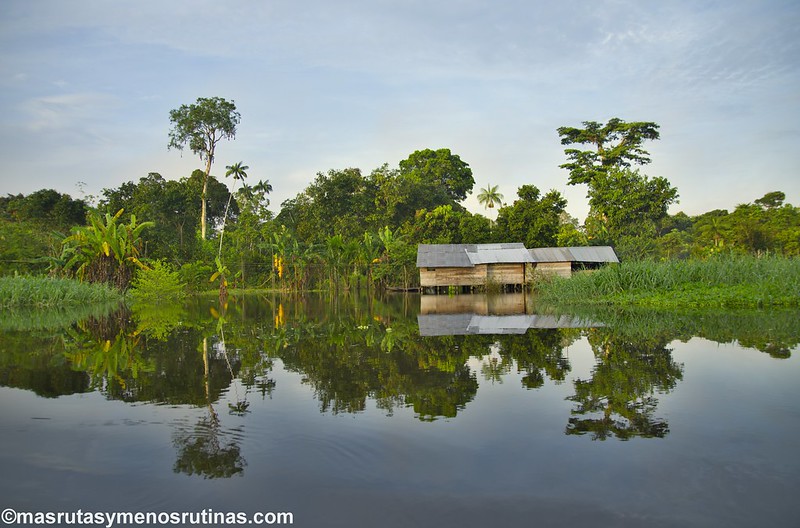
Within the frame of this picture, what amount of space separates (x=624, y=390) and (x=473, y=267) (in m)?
25.0

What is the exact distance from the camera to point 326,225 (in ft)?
138

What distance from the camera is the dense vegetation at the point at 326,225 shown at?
28.2 meters

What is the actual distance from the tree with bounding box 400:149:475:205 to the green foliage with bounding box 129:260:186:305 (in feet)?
88.3

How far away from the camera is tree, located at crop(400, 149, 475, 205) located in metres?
50.7

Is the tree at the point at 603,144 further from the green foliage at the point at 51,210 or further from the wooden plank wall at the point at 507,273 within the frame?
the green foliage at the point at 51,210

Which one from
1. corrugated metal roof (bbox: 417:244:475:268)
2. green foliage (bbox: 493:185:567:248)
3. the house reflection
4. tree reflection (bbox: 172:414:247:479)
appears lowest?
tree reflection (bbox: 172:414:247:479)

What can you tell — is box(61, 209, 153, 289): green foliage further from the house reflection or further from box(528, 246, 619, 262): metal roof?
box(528, 246, 619, 262): metal roof

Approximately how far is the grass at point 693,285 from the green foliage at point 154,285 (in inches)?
723

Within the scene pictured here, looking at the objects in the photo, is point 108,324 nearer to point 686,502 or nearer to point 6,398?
point 6,398

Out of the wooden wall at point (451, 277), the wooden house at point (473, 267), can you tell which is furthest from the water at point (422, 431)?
the wooden wall at point (451, 277)

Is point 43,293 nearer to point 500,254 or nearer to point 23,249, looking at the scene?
point 23,249

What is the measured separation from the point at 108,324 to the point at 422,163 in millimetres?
40758

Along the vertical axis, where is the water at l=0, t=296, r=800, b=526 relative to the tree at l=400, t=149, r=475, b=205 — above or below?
below

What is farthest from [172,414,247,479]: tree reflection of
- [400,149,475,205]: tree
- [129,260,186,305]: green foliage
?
[400,149,475,205]: tree
